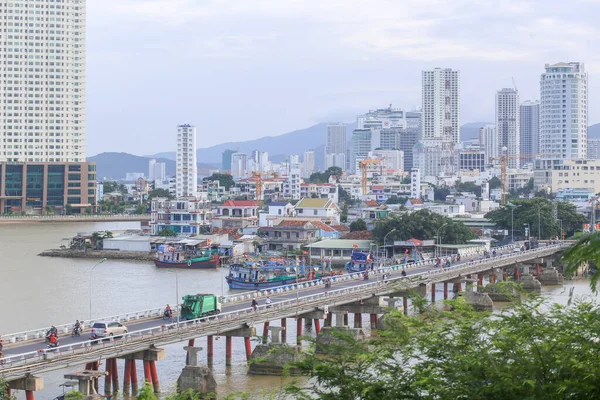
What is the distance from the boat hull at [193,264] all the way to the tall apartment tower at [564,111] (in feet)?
369

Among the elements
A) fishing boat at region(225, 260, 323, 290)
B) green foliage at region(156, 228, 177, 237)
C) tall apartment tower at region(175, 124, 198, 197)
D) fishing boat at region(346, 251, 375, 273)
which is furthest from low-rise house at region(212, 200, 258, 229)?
tall apartment tower at region(175, 124, 198, 197)

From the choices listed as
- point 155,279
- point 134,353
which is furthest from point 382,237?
point 134,353

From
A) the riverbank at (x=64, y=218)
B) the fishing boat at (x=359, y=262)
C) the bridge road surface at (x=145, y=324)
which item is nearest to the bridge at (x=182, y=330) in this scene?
the bridge road surface at (x=145, y=324)

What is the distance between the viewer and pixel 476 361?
547 inches

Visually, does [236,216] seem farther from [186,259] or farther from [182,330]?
[182,330]

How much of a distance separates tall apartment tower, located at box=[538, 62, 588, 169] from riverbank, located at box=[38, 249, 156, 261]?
10881cm

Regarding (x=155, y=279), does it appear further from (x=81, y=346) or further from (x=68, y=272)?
(x=81, y=346)

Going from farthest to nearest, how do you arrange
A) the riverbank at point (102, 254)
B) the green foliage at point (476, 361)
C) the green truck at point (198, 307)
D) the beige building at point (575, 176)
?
the beige building at point (575, 176), the riverbank at point (102, 254), the green truck at point (198, 307), the green foliage at point (476, 361)

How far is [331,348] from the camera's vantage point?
15383 millimetres

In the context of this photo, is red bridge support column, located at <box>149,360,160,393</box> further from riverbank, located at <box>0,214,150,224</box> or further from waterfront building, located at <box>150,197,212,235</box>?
riverbank, located at <box>0,214,150,224</box>

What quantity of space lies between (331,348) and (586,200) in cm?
9129

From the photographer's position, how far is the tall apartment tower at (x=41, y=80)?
116m

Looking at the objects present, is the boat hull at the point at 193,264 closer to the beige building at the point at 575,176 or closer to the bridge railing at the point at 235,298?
the bridge railing at the point at 235,298

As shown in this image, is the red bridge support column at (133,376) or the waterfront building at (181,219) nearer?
the red bridge support column at (133,376)
